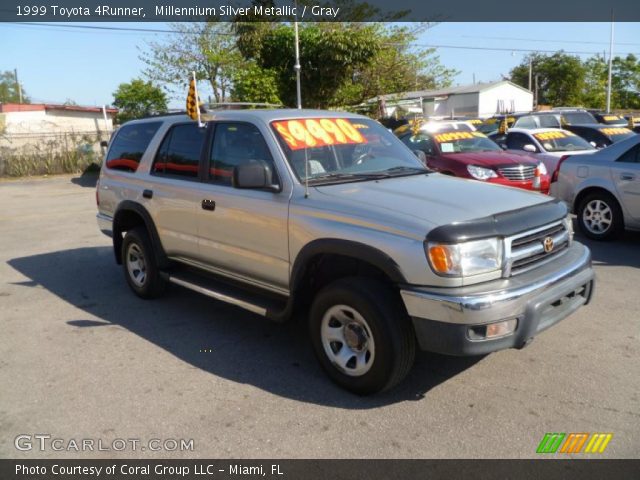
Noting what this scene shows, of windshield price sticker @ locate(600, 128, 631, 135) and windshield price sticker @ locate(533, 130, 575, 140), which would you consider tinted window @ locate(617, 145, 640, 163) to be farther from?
windshield price sticker @ locate(600, 128, 631, 135)

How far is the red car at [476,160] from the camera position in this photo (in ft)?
31.0

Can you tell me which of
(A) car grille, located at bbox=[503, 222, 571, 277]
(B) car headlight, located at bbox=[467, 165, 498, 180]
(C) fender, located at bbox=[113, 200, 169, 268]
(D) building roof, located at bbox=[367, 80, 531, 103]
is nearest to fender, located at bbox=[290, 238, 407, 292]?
(A) car grille, located at bbox=[503, 222, 571, 277]

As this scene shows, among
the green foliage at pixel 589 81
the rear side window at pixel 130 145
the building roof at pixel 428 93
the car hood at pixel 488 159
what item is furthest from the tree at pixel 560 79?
the rear side window at pixel 130 145

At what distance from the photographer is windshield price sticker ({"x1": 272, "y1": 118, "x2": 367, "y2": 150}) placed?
4430 millimetres

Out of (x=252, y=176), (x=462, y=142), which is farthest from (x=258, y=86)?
(x=252, y=176)

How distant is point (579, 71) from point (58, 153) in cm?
5894

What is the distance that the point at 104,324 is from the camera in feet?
17.6

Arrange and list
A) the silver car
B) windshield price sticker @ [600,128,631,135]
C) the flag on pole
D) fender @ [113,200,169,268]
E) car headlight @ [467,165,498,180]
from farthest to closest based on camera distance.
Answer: windshield price sticker @ [600,128,631,135] → car headlight @ [467,165,498,180] → the silver car → fender @ [113,200,169,268] → the flag on pole

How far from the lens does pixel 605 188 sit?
776 cm

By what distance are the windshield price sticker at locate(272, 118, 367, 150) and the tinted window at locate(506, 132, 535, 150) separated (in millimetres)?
8190

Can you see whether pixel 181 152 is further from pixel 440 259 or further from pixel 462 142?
pixel 462 142

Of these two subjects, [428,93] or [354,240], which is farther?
[428,93]

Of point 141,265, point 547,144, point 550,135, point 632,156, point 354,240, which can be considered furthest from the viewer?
point 550,135

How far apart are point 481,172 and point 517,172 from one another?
0.63 meters
